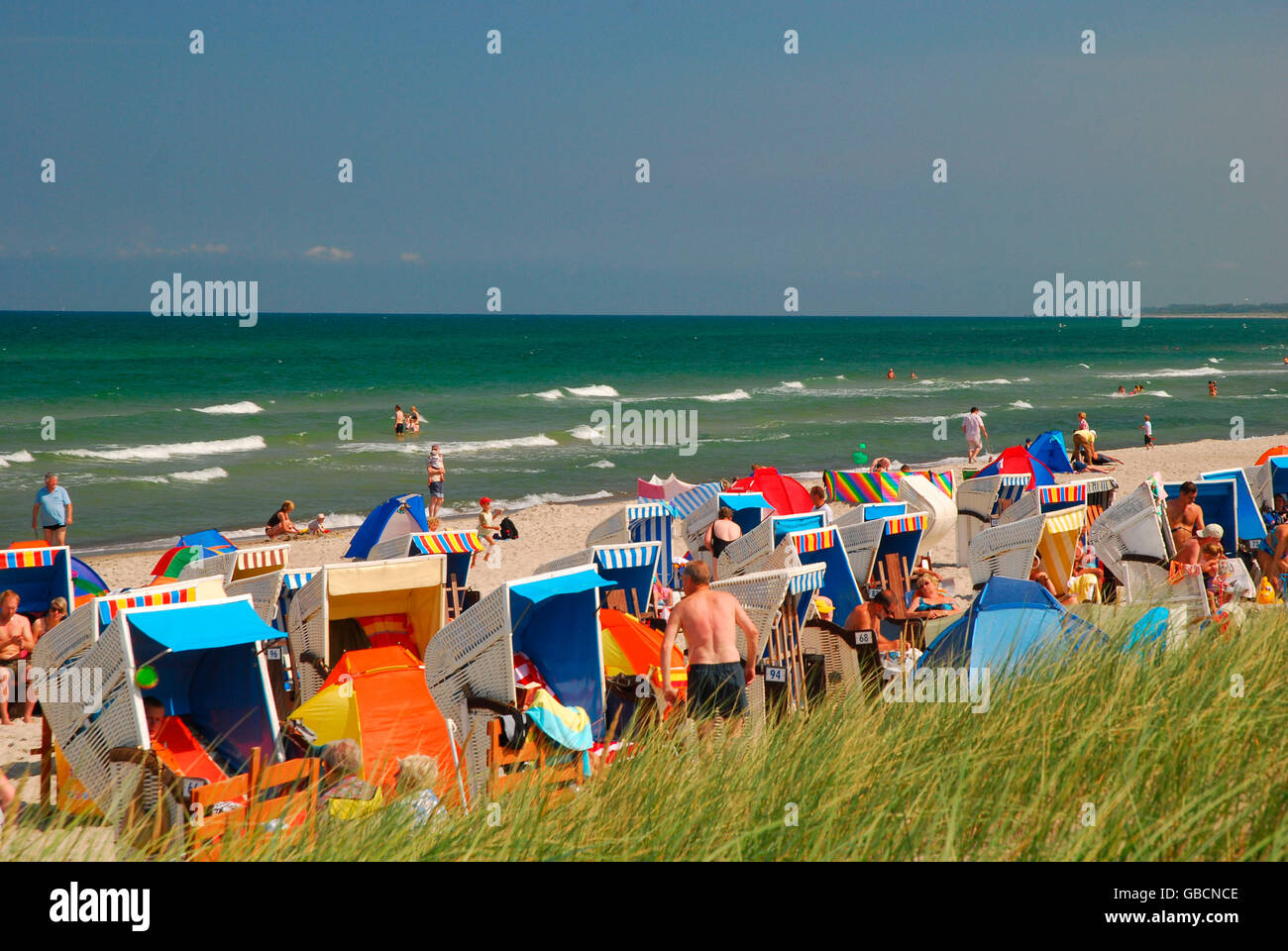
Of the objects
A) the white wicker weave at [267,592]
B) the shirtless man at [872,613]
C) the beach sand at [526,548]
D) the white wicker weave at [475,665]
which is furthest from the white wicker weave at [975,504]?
the white wicker weave at [475,665]

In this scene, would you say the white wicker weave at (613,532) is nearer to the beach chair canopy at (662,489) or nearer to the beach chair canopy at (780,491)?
the beach chair canopy at (662,489)

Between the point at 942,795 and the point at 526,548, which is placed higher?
the point at 942,795

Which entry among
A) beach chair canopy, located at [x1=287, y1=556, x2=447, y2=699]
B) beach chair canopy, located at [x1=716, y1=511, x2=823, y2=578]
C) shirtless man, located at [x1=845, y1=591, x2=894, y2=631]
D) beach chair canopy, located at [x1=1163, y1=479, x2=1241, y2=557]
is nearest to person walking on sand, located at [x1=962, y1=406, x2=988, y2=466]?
Result: beach chair canopy, located at [x1=1163, y1=479, x2=1241, y2=557]

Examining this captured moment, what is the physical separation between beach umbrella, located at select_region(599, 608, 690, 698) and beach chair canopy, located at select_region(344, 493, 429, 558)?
528 centimetres

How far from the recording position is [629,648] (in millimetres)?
6938

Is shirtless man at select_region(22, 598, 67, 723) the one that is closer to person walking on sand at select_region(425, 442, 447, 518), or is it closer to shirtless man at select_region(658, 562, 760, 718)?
shirtless man at select_region(658, 562, 760, 718)

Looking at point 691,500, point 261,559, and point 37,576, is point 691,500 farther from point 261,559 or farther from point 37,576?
point 37,576

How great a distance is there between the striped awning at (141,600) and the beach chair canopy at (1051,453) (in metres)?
13.0

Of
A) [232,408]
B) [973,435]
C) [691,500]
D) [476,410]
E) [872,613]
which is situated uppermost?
[232,408]

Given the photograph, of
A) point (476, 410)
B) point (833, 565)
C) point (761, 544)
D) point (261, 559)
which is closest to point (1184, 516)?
point (833, 565)

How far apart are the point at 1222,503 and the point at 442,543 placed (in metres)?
7.58

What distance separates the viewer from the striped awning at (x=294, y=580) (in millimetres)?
7543

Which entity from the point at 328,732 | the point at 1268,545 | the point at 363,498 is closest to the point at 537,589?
the point at 328,732
